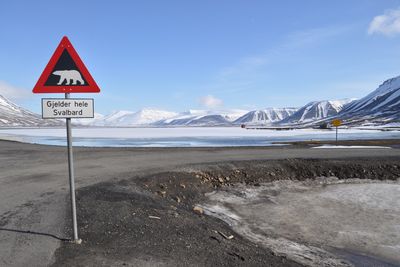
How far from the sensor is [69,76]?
511 centimetres

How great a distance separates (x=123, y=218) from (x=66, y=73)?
3.20 meters

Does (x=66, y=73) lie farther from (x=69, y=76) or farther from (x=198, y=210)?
(x=198, y=210)

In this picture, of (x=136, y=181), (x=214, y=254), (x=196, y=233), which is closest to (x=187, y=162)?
(x=136, y=181)

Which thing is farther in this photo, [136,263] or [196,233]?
[196,233]

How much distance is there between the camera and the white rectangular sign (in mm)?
5043

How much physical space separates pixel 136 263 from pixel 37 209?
371 centimetres

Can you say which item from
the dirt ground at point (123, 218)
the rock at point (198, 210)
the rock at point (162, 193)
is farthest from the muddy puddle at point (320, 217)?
the rock at point (162, 193)

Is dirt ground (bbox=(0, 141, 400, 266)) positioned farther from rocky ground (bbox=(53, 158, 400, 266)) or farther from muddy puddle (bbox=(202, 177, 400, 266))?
muddy puddle (bbox=(202, 177, 400, 266))

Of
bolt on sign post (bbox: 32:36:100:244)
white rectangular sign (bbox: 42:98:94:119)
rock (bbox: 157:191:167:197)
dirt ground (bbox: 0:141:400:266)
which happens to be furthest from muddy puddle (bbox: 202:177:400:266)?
bolt on sign post (bbox: 32:36:100:244)

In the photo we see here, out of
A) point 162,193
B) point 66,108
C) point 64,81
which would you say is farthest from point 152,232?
point 162,193

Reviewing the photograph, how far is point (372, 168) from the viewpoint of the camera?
16234 millimetres

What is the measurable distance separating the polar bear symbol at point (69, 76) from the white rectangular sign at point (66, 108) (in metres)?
0.28

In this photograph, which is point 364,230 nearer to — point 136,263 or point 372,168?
point 136,263

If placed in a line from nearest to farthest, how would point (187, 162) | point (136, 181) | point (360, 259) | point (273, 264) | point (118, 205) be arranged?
point (273, 264) → point (360, 259) → point (118, 205) → point (136, 181) → point (187, 162)
